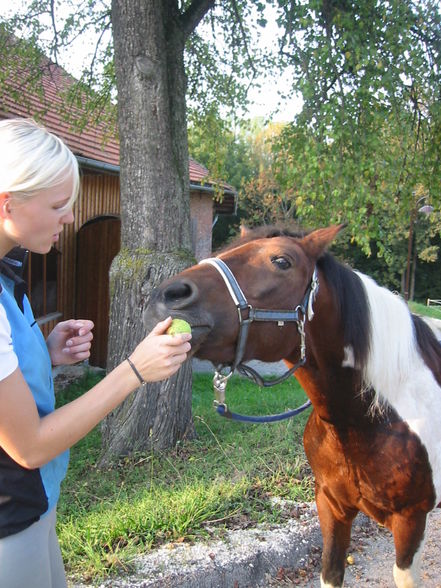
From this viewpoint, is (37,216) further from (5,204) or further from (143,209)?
(143,209)

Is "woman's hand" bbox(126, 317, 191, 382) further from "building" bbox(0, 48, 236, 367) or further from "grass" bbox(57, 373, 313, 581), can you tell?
"building" bbox(0, 48, 236, 367)

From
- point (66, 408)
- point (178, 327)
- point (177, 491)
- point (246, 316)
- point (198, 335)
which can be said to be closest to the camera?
point (66, 408)

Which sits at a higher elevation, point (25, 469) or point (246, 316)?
point (246, 316)

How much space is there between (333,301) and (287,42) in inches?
170

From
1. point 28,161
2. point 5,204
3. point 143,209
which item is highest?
point 143,209

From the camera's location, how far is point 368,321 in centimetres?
214

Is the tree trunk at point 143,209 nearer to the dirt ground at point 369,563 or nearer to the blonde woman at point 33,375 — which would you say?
the dirt ground at point 369,563

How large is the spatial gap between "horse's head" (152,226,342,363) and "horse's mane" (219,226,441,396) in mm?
133

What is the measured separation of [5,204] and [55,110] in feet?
28.9

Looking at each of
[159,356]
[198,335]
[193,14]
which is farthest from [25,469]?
[193,14]

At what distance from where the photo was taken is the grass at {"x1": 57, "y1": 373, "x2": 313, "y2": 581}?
3072 mm

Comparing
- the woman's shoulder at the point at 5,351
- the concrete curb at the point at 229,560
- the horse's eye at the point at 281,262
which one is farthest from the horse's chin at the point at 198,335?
the concrete curb at the point at 229,560

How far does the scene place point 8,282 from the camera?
4.94 ft

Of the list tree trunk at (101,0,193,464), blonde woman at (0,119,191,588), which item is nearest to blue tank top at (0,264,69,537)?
blonde woman at (0,119,191,588)
